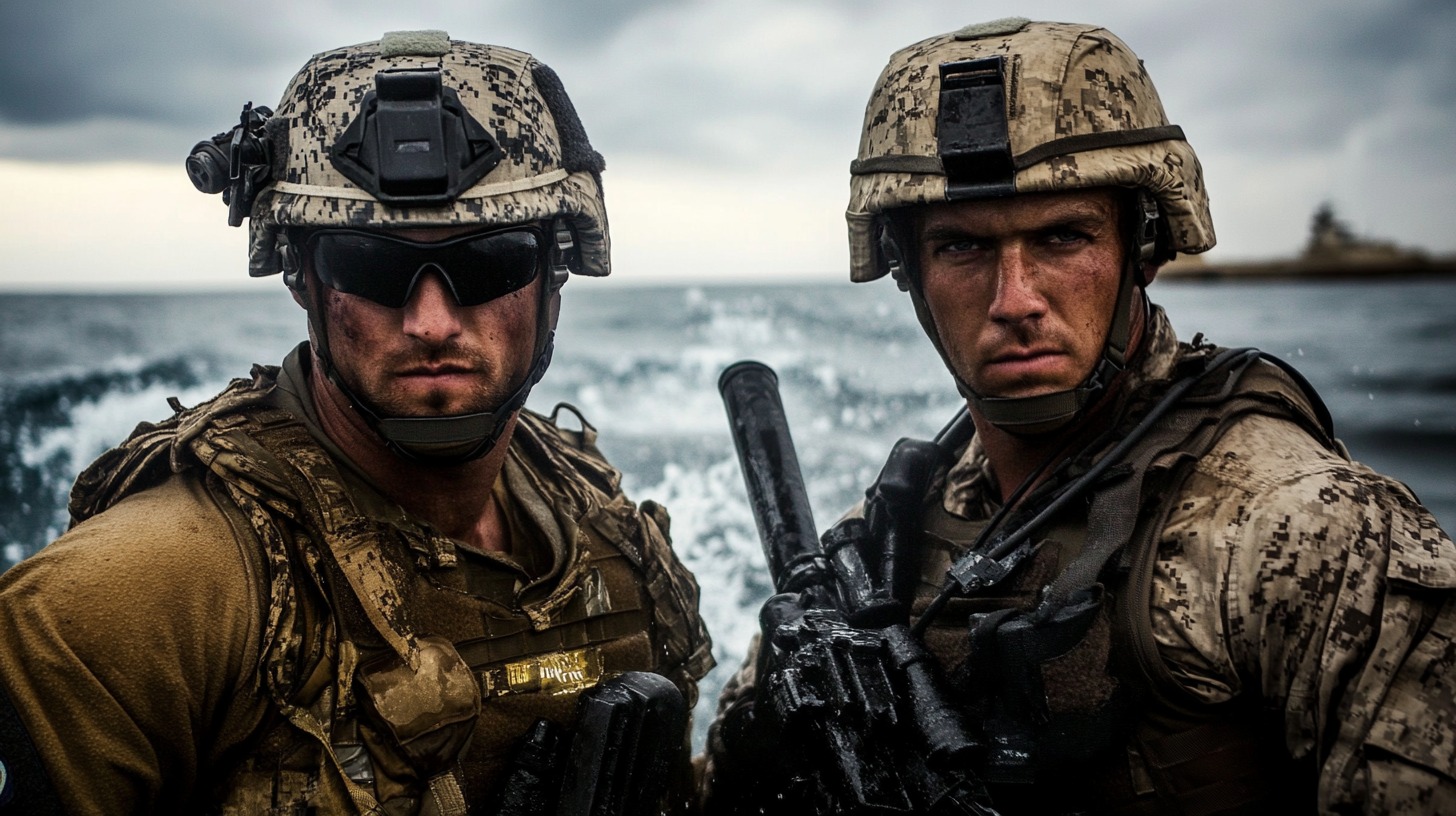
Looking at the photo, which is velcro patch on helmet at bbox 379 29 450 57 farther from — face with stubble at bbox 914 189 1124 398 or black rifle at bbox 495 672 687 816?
black rifle at bbox 495 672 687 816

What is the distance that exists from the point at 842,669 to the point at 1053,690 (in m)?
0.66

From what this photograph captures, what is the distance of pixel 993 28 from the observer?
3.96m

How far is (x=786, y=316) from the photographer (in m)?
23.6

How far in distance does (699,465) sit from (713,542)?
203 cm

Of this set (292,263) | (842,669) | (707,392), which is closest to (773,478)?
(842,669)

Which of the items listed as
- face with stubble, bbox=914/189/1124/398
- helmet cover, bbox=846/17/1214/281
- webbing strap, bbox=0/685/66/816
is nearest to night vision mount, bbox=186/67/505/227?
helmet cover, bbox=846/17/1214/281

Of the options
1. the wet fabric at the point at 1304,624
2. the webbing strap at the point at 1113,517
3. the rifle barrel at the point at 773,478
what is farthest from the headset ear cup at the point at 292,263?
the wet fabric at the point at 1304,624

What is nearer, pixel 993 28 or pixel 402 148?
pixel 402 148

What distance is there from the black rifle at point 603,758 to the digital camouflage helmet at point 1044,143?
60.9 inches

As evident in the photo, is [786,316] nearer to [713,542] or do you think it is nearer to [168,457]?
[713,542]

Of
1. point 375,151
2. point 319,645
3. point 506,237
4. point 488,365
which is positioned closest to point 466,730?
point 319,645

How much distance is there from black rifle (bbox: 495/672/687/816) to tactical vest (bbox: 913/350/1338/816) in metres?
1.05

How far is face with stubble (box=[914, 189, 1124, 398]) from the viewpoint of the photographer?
356 cm

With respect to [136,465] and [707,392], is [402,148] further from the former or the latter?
[707,392]
